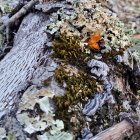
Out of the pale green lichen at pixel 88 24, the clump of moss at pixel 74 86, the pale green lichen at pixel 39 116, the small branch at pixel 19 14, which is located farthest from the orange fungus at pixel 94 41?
the small branch at pixel 19 14

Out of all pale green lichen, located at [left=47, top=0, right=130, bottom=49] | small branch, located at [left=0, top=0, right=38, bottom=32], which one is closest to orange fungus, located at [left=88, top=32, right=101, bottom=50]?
pale green lichen, located at [left=47, top=0, right=130, bottom=49]

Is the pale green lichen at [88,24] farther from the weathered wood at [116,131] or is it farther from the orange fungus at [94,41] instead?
the weathered wood at [116,131]

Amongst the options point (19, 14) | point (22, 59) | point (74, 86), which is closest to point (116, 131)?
point (74, 86)

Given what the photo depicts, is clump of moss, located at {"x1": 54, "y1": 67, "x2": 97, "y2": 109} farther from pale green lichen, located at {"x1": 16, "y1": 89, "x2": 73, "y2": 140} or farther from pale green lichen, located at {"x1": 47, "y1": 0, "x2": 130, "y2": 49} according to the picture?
pale green lichen, located at {"x1": 47, "y1": 0, "x2": 130, "y2": 49}

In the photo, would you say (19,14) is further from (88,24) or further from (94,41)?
(94,41)

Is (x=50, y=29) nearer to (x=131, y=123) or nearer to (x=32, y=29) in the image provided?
(x=32, y=29)

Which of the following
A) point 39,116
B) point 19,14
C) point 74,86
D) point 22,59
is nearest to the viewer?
point 39,116
